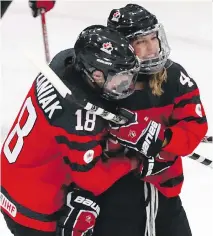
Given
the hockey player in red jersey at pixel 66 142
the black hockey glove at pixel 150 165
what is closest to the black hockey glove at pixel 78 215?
the hockey player in red jersey at pixel 66 142

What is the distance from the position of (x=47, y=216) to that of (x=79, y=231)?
0.09m

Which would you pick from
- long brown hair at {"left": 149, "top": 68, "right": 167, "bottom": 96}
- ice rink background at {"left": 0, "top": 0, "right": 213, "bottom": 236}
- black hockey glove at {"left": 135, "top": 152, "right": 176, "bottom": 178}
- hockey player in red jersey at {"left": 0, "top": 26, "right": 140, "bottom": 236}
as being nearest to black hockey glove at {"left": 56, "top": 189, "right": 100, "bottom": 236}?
hockey player in red jersey at {"left": 0, "top": 26, "right": 140, "bottom": 236}

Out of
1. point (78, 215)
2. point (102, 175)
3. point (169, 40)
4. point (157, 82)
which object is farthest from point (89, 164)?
point (169, 40)

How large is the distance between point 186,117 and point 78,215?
37 cm

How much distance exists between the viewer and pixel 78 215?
1.60 metres

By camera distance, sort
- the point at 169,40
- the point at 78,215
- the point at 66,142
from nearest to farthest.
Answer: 1. the point at 66,142
2. the point at 78,215
3. the point at 169,40

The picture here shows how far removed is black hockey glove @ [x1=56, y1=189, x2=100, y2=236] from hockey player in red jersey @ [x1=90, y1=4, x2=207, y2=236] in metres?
0.07

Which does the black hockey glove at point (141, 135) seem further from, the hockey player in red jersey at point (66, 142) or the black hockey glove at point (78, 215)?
the black hockey glove at point (78, 215)

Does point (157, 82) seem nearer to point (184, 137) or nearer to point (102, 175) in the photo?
point (184, 137)

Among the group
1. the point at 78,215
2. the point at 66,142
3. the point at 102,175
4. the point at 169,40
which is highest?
the point at 66,142

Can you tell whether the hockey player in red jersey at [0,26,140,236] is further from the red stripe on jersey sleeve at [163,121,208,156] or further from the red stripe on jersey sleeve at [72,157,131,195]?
the red stripe on jersey sleeve at [163,121,208,156]

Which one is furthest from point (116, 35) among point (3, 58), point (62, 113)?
point (3, 58)

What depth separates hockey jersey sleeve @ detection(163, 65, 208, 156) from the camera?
1618 millimetres

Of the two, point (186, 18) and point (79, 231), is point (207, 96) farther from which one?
point (79, 231)
